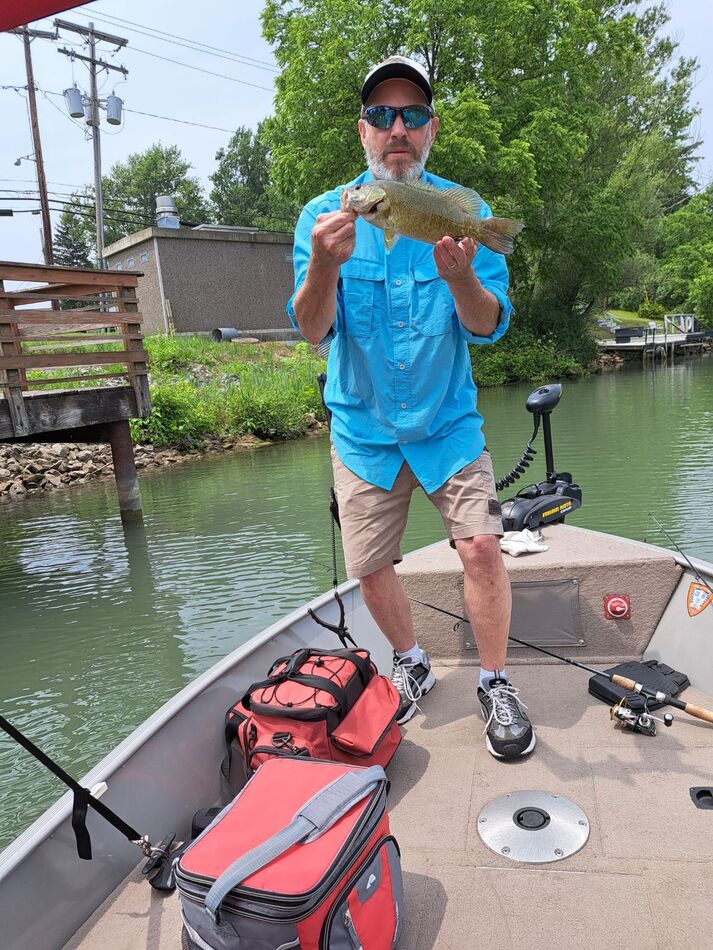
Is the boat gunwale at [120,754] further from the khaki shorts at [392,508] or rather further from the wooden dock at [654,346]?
the wooden dock at [654,346]

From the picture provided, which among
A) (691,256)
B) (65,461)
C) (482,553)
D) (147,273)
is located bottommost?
(65,461)

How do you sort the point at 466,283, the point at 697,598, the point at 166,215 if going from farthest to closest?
the point at 166,215
the point at 697,598
the point at 466,283

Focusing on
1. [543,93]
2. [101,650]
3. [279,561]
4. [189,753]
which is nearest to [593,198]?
[543,93]

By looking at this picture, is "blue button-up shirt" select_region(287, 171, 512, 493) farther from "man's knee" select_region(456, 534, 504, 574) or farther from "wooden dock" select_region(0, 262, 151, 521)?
"wooden dock" select_region(0, 262, 151, 521)

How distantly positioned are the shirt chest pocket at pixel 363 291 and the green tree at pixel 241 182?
6423cm

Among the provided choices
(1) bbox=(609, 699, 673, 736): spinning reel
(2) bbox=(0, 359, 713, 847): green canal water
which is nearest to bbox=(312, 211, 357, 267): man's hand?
(1) bbox=(609, 699, 673, 736): spinning reel

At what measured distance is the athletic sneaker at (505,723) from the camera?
246 centimetres

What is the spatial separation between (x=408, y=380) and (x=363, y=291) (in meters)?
0.36

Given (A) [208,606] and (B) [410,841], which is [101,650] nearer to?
(A) [208,606]

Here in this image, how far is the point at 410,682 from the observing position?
2.90 meters

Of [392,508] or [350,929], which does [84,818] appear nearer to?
[350,929]

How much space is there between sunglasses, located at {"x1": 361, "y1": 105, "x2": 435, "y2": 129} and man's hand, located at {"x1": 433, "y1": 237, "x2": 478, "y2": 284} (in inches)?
23.8

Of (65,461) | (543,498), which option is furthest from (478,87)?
(543,498)

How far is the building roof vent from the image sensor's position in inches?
1101
